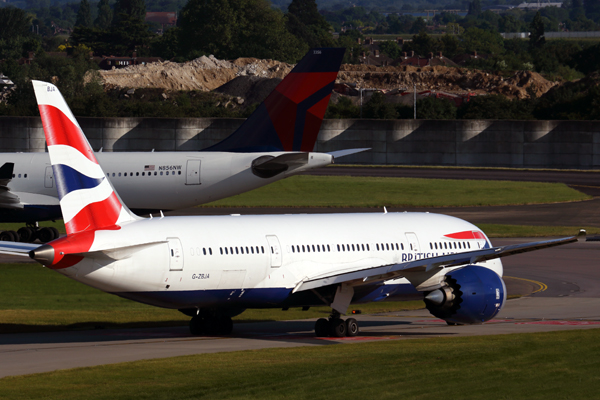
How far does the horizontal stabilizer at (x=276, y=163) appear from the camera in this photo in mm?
46281

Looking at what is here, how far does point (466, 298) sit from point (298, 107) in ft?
69.1

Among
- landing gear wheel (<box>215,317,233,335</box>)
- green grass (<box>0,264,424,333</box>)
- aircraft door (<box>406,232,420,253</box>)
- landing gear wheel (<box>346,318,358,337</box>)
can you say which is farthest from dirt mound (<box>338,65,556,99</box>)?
landing gear wheel (<box>215,317,233,335</box>)

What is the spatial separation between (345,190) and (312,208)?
1103 centimetres

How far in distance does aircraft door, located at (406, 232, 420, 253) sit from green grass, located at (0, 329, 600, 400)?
7.29 meters

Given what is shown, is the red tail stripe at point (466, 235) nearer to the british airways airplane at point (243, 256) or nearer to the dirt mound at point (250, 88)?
the british airways airplane at point (243, 256)

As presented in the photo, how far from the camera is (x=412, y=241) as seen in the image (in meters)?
31.8

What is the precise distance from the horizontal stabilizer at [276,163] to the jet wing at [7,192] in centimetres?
1318

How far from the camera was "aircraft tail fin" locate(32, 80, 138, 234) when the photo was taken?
24.3 meters

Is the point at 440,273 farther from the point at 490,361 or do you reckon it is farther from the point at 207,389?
the point at 207,389

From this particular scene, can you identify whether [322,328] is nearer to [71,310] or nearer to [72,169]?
[72,169]

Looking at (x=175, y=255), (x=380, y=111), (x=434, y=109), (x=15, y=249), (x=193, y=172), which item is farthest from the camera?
(x=434, y=109)

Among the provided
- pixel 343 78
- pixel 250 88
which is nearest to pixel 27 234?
pixel 250 88

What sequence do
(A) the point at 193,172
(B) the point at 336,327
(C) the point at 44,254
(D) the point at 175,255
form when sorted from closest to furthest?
1. (C) the point at 44,254
2. (D) the point at 175,255
3. (B) the point at 336,327
4. (A) the point at 193,172

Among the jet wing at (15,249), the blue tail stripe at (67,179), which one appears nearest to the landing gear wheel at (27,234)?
the jet wing at (15,249)
